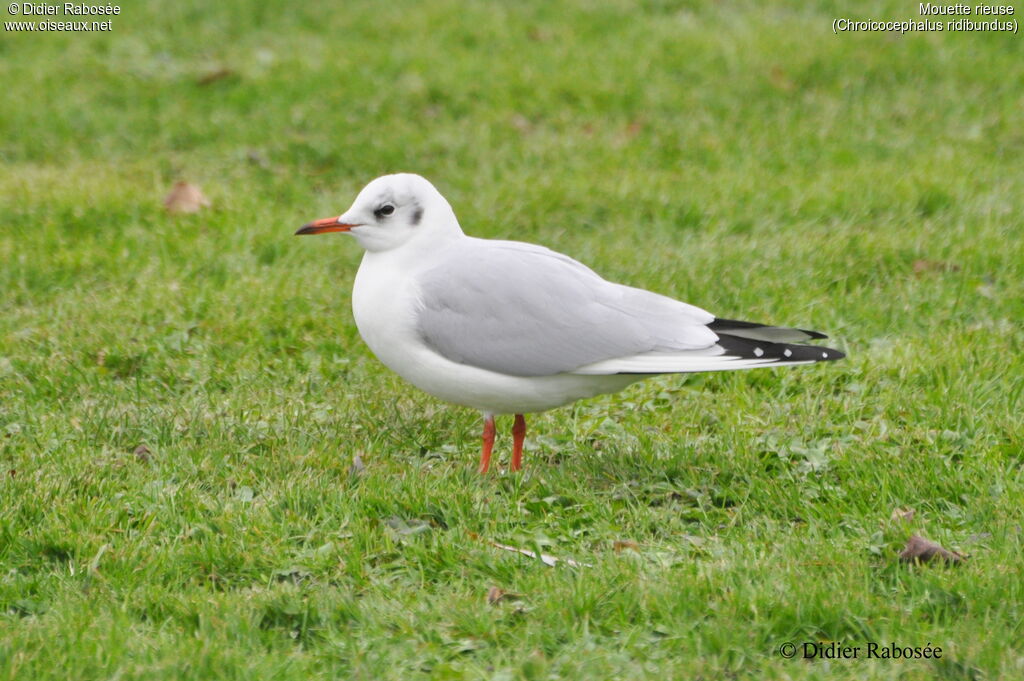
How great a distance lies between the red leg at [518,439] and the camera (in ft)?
14.6

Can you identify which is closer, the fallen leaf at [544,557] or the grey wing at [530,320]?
the fallen leaf at [544,557]

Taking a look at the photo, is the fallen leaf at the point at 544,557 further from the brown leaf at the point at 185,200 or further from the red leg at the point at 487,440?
the brown leaf at the point at 185,200

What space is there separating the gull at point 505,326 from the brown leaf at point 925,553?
0.70m

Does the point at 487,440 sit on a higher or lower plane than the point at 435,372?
lower

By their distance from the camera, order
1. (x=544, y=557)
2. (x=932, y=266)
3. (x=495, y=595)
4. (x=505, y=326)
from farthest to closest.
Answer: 1. (x=932, y=266)
2. (x=505, y=326)
3. (x=544, y=557)
4. (x=495, y=595)

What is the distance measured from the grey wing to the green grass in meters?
0.44

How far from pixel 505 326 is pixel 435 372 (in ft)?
0.93

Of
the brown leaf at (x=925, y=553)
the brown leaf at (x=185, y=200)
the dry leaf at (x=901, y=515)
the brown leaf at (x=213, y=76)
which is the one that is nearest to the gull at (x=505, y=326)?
the dry leaf at (x=901, y=515)

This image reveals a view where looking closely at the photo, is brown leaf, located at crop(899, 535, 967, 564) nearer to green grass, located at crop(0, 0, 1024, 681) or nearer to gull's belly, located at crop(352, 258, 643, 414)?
green grass, located at crop(0, 0, 1024, 681)

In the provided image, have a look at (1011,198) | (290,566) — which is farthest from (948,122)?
(290,566)

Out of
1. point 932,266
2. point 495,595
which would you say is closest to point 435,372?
point 495,595

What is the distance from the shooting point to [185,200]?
6918 mm

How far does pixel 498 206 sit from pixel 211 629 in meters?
4.02

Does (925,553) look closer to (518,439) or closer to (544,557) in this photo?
(544,557)
